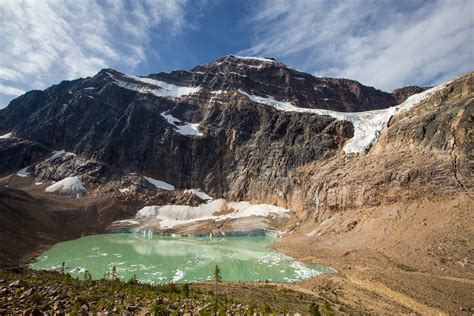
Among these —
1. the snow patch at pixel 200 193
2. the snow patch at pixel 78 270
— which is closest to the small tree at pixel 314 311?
the snow patch at pixel 78 270

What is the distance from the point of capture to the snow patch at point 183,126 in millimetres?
120625

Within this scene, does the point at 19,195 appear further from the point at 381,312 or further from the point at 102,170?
the point at 381,312

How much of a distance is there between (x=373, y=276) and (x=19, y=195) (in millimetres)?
78951

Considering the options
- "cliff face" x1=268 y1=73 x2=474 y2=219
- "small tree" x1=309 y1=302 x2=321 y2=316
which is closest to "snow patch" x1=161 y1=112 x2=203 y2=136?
"cliff face" x1=268 y1=73 x2=474 y2=219

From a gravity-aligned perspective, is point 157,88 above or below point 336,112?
above

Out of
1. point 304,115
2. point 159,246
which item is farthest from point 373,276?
point 304,115

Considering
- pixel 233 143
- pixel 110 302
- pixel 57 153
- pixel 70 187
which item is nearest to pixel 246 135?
pixel 233 143

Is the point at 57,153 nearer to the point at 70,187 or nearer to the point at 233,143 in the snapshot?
the point at 70,187

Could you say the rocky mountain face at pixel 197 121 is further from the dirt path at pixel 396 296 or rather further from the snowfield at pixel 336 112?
the dirt path at pixel 396 296

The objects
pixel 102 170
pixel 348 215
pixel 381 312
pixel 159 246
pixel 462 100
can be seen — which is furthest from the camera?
pixel 102 170

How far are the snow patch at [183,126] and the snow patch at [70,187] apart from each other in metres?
38.5

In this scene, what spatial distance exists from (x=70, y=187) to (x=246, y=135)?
189 ft

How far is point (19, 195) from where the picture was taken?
253 feet

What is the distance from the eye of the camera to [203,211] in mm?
93438
